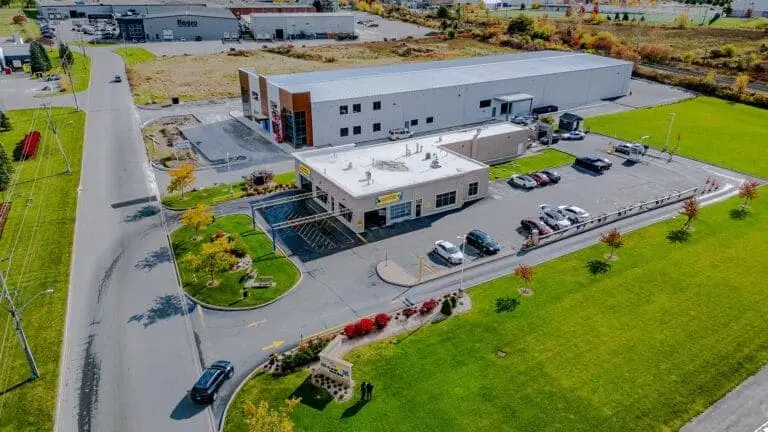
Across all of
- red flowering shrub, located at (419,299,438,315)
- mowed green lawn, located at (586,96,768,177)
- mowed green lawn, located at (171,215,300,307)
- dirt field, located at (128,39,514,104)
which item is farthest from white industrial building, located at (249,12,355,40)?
red flowering shrub, located at (419,299,438,315)

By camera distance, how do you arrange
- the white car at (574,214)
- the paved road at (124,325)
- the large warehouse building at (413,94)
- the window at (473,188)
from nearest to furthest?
the paved road at (124,325) → the white car at (574,214) → the window at (473,188) → the large warehouse building at (413,94)

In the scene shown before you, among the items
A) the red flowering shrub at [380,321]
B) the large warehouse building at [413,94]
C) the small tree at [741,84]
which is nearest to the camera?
the red flowering shrub at [380,321]

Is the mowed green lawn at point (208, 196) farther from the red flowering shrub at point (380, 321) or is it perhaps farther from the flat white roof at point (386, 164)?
the red flowering shrub at point (380, 321)

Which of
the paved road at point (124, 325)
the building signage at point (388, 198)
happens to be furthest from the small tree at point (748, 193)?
the paved road at point (124, 325)

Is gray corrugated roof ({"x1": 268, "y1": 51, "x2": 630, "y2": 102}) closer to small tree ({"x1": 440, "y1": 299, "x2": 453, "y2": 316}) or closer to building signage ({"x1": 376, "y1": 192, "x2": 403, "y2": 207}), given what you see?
building signage ({"x1": 376, "y1": 192, "x2": 403, "y2": 207})

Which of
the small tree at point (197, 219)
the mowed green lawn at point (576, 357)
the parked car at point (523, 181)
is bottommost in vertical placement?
the mowed green lawn at point (576, 357)

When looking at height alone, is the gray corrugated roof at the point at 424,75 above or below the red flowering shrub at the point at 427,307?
above

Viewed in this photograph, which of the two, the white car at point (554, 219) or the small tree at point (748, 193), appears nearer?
the white car at point (554, 219)
